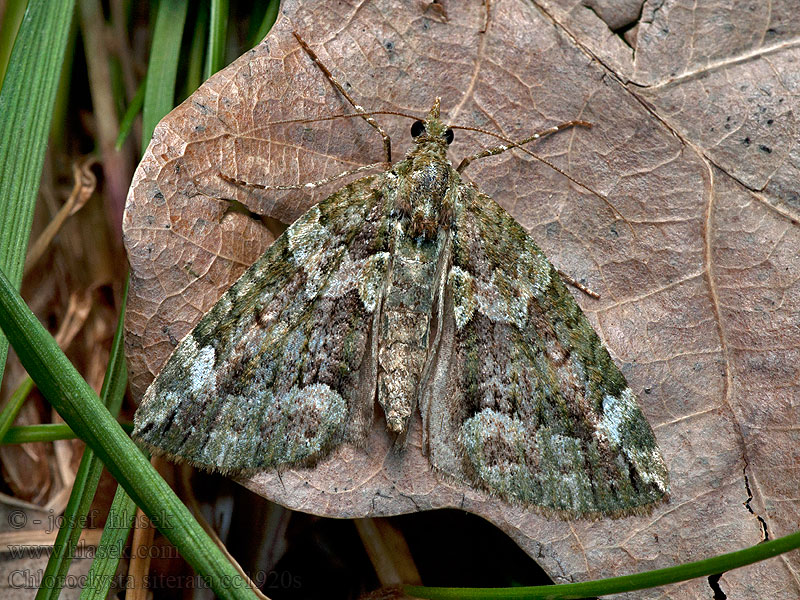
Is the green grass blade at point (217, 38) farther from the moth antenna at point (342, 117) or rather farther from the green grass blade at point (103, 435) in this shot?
the green grass blade at point (103, 435)

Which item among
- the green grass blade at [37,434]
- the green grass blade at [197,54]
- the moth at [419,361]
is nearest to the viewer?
the moth at [419,361]

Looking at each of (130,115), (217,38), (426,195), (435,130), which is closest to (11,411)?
(130,115)

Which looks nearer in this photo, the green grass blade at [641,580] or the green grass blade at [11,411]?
the green grass blade at [641,580]

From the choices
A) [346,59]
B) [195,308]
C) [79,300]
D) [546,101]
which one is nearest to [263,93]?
[346,59]

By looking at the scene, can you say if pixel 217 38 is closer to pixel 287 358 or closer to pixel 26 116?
pixel 26 116

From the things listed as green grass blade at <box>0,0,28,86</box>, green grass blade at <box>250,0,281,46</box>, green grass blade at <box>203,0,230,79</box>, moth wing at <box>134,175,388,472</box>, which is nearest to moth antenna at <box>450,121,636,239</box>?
moth wing at <box>134,175,388,472</box>

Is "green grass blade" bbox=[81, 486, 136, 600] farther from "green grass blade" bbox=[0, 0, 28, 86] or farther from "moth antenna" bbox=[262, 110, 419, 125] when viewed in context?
"green grass blade" bbox=[0, 0, 28, 86]

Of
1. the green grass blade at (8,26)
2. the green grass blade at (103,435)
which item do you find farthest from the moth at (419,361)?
the green grass blade at (8,26)
